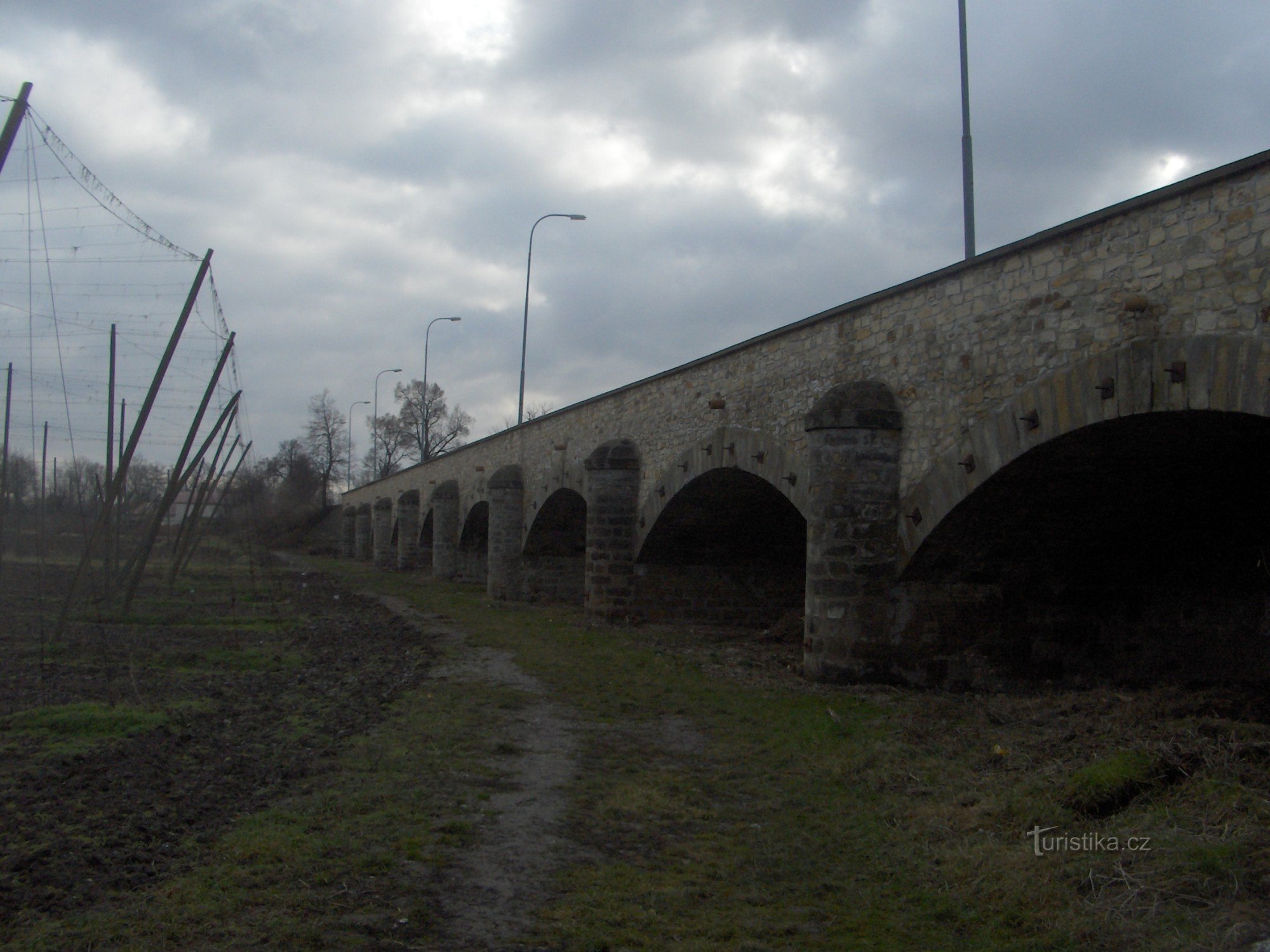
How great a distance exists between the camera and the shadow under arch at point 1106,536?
22.1ft

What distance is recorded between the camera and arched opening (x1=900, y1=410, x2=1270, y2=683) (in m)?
7.89

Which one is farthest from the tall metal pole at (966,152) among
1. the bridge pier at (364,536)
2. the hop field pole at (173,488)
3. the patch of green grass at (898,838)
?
the bridge pier at (364,536)

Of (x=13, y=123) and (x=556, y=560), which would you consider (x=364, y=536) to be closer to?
(x=556, y=560)

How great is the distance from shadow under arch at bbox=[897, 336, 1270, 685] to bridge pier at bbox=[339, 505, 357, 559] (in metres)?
42.0

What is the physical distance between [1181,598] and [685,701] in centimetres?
509

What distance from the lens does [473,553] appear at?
92.4 feet

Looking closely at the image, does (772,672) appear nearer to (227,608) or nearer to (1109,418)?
(1109,418)

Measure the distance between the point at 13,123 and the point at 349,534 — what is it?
4451cm

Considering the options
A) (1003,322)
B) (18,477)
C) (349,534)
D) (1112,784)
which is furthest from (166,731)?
(349,534)

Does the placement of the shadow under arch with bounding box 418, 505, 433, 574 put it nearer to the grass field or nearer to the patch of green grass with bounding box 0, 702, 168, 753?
the grass field

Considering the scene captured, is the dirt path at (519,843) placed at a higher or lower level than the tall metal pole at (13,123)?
lower

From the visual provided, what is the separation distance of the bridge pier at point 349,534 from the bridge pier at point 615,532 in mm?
34959

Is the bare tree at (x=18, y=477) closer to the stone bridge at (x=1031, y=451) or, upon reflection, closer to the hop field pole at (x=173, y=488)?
the hop field pole at (x=173, y=488)

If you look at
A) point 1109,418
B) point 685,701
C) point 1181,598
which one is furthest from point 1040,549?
point 685,701
